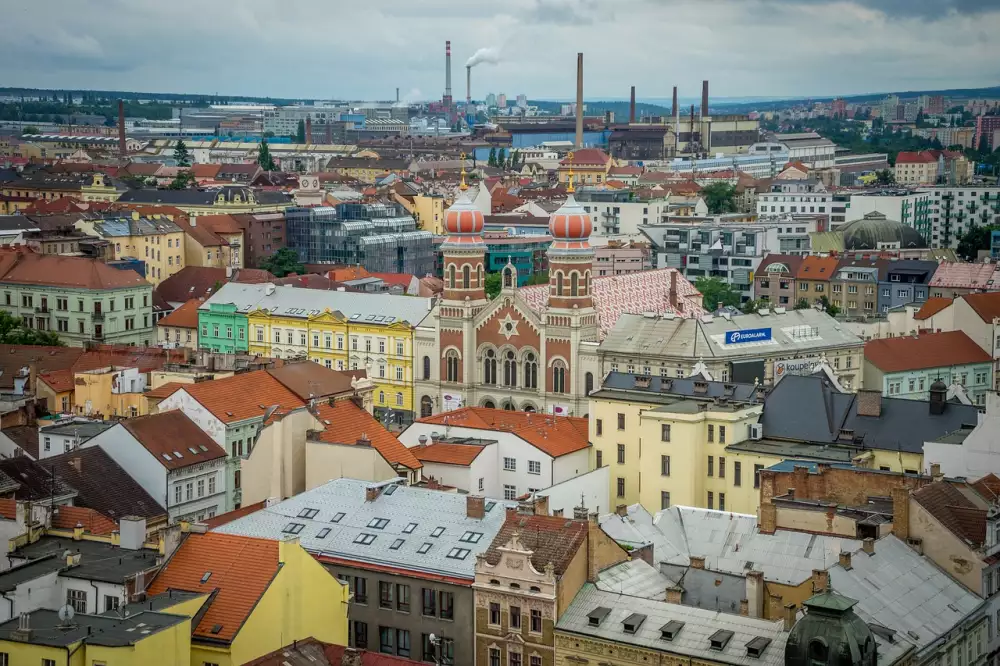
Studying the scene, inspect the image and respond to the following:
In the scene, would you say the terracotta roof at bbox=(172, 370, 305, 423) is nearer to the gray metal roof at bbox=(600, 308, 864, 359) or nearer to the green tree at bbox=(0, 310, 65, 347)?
the gray metal roof at bbox=(600, 308, 864, 359)

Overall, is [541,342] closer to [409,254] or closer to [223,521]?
[223,521]

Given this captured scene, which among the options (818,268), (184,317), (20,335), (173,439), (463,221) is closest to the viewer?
(173,439)

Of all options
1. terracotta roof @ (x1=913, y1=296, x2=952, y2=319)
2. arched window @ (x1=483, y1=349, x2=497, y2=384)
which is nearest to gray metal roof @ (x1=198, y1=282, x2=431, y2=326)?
arched window @ (x1=483, y1=349, x2=497, y2=384)

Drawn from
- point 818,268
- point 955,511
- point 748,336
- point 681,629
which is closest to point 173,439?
point 681,629

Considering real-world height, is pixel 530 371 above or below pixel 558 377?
above

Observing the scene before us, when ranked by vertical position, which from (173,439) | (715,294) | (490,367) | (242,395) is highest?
(242,395)

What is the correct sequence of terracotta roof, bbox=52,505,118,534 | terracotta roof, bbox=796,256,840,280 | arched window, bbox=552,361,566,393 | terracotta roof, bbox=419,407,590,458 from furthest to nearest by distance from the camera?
terracotta roof, bbox=796,256,840,280
arched window, bbox=552,361,566,393
terracotta roof, bbox=419,407,590,458
terracotta roof, bbox=52,505,118,534

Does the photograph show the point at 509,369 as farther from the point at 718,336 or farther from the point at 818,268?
the point at 818,268
